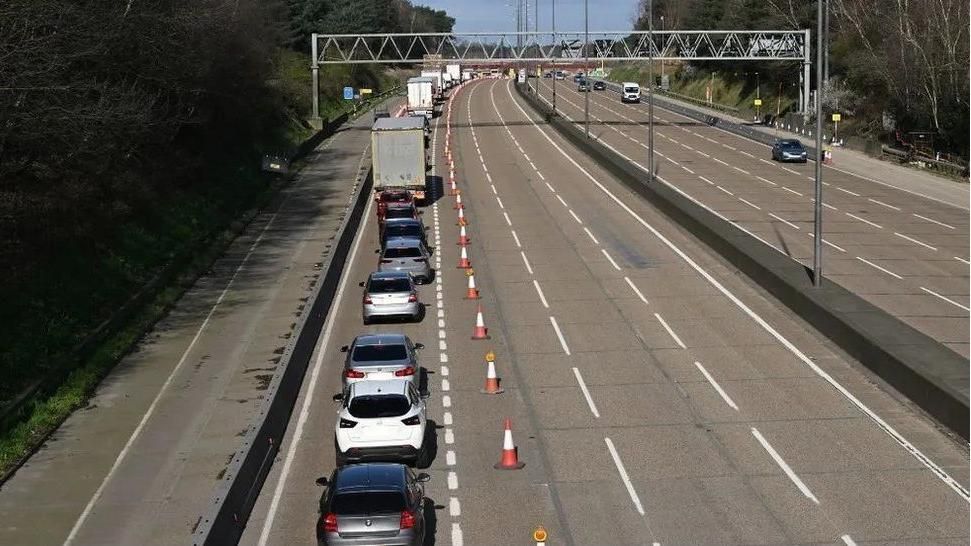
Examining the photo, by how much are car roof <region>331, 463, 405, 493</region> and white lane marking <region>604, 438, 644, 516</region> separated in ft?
12.0

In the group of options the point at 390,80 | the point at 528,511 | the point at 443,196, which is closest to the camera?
the point at 528,511

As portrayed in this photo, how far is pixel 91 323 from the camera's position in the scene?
106 ft

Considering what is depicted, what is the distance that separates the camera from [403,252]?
37438 millimetres

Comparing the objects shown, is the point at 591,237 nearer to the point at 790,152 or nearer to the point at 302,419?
the point at 302,419

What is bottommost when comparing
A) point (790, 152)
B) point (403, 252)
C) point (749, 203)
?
point (749, 203)

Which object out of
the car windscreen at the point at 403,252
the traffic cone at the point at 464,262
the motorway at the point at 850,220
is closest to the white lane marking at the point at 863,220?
the motorway at the point at 850,220

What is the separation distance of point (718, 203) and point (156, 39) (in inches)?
906

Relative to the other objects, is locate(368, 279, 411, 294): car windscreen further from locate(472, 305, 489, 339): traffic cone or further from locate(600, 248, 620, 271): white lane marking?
locate(600, 248, 620, 271): white lane marking

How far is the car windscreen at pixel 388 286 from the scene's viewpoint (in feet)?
104

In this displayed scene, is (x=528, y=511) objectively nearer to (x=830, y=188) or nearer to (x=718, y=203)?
(x=718, y=203)

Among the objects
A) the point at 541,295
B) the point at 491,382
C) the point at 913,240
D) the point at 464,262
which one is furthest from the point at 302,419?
the point at 913,240

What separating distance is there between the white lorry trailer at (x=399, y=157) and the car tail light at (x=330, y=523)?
125 feet

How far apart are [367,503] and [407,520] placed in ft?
1.71

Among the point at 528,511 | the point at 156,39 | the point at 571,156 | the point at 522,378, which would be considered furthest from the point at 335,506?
the point at 571,156
